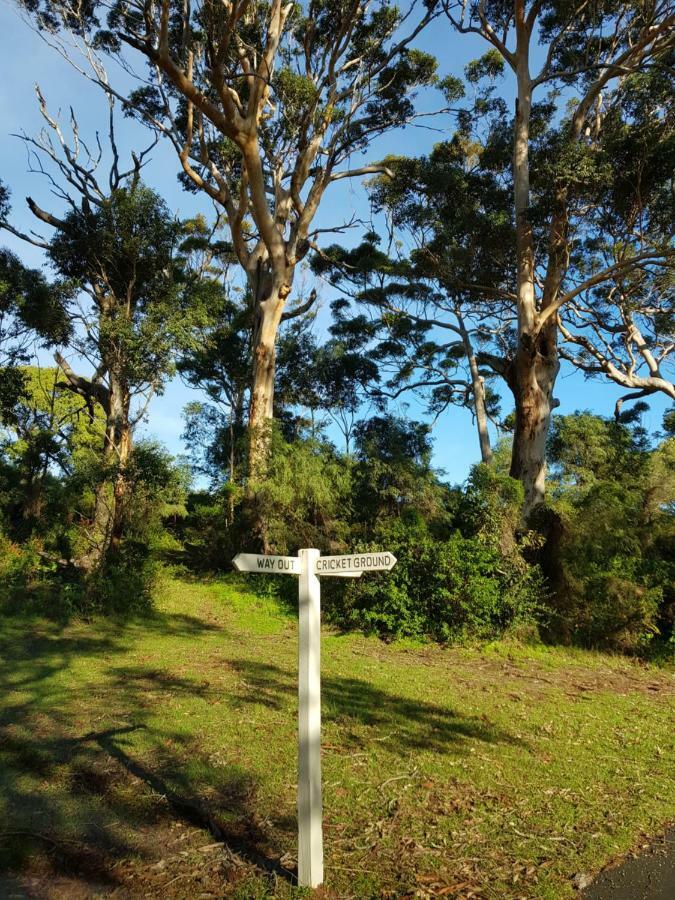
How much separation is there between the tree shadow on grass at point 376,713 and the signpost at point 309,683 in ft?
7.65

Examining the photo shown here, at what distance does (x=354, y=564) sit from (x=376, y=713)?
3716 millimetres

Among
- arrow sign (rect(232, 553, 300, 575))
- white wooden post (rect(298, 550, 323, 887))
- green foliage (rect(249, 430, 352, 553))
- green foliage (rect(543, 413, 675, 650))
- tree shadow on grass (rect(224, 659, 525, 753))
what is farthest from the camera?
green foliage (rect(249, 430, 352, 553))

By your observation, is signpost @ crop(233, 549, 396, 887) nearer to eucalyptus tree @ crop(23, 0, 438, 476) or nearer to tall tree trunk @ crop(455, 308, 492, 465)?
eucalyptus tree @ crop(23, 0, 438, 476)

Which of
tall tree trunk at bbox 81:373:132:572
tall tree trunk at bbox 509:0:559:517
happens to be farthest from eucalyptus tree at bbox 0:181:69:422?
tall tree trunk at bbox 509:0:559:517

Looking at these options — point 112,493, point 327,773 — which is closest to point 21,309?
point 112,493

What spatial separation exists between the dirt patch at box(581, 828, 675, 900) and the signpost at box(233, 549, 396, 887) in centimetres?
149

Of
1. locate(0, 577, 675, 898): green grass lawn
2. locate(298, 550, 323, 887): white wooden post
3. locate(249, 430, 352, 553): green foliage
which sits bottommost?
locate(0, 577, 675, 898): green grass lawn

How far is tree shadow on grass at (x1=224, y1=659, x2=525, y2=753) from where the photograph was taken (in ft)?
18.9

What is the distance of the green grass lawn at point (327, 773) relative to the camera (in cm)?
346

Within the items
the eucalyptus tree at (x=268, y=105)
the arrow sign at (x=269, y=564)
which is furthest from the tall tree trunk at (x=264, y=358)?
the arrow sign at (x=269, y=564)

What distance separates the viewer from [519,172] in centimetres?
1563

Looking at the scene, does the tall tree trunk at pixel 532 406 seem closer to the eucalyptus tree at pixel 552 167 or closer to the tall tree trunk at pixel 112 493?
the eucalyptus tree at pixel 552 167

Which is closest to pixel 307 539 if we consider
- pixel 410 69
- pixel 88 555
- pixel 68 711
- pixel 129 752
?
pixel 88 555

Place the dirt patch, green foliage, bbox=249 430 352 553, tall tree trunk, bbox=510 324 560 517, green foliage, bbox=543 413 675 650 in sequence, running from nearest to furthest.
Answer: the dirt patch < green foliage, bbox=543 413 675 650 < green foliage, bbox=249 430 352 553 < tall tree trunk, bbox=510 324 560 517
